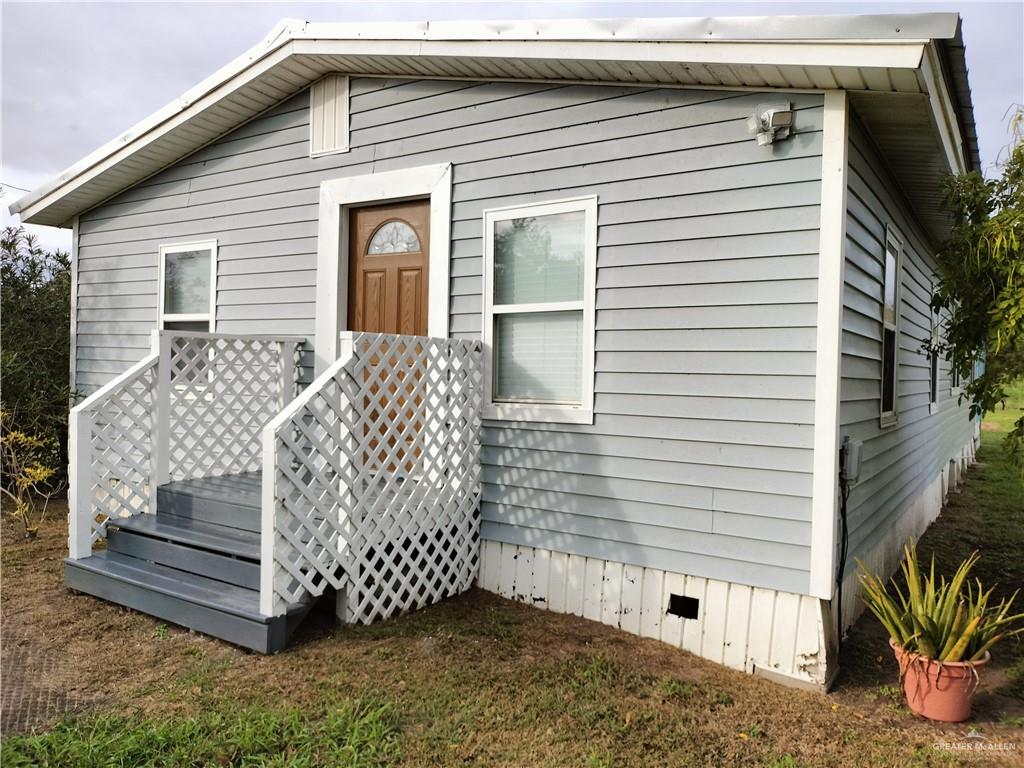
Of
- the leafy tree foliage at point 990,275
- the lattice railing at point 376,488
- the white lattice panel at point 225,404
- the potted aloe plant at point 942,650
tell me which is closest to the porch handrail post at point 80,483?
the white lattice panel at point 225,404

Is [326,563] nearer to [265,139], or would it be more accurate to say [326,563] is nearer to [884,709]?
[884,709]

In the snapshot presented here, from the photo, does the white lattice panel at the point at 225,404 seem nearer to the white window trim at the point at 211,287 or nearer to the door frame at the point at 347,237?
the door frame at the point at 347,237

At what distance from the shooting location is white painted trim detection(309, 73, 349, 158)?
221 inches

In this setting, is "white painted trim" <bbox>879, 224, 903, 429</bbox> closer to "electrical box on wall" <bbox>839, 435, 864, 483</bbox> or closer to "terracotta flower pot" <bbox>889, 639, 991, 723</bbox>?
"electrical box on wall" <bbox>839, 435, 864, 483</bbox>

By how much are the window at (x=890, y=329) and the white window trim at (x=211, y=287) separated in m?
5.73

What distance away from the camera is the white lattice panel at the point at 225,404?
5520 mm

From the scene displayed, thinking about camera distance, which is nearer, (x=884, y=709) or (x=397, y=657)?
(x=884, y=709)

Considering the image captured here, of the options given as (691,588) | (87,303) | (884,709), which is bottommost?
(884,709)

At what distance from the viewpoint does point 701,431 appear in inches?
159

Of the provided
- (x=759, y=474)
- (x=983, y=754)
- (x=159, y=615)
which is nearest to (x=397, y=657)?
(x=159, y=615)

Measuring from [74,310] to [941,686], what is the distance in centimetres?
867

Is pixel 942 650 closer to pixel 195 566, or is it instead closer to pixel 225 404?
pixel 195 566

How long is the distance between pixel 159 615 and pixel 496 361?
2.67 meters

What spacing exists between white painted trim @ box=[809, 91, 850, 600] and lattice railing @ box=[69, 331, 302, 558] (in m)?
4.11
